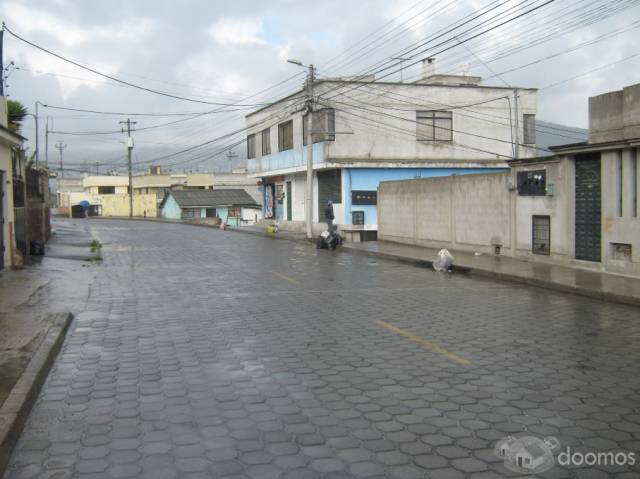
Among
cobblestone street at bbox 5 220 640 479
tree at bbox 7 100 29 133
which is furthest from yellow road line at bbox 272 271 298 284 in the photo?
tree at bbox 7 100 29 133

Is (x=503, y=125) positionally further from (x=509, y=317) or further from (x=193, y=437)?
(x=193, y=437)

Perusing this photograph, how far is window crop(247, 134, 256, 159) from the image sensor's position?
46094 millimetres

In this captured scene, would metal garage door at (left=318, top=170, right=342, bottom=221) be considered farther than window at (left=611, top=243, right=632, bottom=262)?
Yes

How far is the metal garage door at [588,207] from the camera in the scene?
15.6 m

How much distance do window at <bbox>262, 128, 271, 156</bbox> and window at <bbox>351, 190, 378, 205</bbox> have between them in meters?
11.1

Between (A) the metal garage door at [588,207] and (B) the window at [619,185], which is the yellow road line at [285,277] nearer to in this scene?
(A) the metal garage door at [588,207]

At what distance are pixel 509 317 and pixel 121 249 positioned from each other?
749 inches

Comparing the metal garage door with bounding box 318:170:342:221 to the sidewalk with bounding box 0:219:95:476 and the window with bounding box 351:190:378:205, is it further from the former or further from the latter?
the sidewalk with bounding box 0:219:95:476

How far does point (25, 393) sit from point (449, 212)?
1837 centimetres

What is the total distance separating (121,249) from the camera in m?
26.2

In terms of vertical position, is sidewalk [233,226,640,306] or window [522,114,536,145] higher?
window [522,114,536,145]

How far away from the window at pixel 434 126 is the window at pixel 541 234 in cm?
1757

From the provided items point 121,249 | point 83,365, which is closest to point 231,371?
point 83,365

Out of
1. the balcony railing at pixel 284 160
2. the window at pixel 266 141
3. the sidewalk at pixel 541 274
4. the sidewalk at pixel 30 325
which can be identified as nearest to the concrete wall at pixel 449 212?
the sidewalk at pixel 541 274
